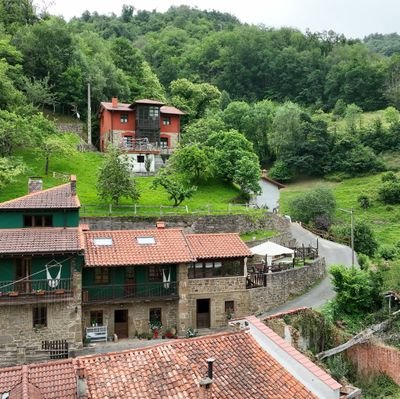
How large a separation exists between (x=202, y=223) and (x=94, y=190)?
1074 centimetres

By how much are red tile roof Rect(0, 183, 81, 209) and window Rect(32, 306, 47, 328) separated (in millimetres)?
4822

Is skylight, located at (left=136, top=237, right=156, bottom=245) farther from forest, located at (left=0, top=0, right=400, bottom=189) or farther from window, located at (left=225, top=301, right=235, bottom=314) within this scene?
forest, located at (left=0, top=0, right=400, bottom=189)

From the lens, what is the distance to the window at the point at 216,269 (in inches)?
1040

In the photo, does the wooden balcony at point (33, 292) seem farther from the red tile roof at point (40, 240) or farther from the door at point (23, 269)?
the red tile roof at point (40, 240)

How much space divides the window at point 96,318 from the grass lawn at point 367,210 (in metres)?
32.7

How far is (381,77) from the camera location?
342ft

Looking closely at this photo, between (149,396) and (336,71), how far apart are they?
351 feet

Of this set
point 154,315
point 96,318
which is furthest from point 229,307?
point 96,318

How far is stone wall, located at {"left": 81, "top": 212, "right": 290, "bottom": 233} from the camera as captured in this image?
34000 millimetres

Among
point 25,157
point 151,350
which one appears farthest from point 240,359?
point 25,157

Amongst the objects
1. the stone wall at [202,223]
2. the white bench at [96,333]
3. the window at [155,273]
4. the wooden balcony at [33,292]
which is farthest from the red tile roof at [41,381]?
the stone wall at [202,223]

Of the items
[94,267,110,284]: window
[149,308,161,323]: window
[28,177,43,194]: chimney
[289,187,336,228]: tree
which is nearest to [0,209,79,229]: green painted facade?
[94,267,110,284]: window

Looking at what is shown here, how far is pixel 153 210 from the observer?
3697 cm

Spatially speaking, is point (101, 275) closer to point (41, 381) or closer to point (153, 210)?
point (41, 381)
